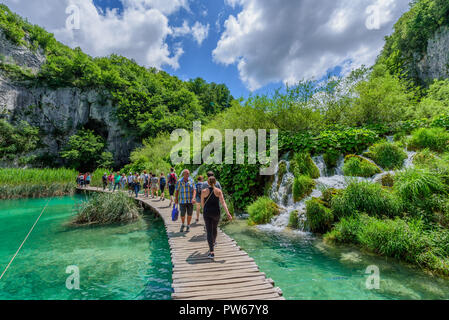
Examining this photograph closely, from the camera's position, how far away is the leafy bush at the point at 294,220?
305 inches

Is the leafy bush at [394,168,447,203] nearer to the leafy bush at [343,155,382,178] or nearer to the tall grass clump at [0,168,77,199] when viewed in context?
the leafy bush at [343,155,382,178]

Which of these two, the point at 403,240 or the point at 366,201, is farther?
the point at 366,201

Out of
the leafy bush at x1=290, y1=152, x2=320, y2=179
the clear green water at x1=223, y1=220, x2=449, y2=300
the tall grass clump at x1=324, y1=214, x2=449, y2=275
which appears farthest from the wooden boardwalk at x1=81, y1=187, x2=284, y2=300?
the leafy bush at x1=290, y1=152, x2=320, y2=179

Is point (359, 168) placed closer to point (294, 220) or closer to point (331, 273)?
point (294, 220)

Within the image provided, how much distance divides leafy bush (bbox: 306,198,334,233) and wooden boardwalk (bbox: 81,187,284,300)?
126 inches

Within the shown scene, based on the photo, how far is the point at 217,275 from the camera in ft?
12.9

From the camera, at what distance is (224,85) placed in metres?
55.5

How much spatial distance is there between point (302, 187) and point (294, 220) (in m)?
1.56

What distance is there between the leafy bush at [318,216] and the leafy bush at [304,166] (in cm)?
228

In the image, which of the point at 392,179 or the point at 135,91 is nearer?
the point at 392,179

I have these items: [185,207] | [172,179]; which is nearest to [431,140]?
[185,207]
